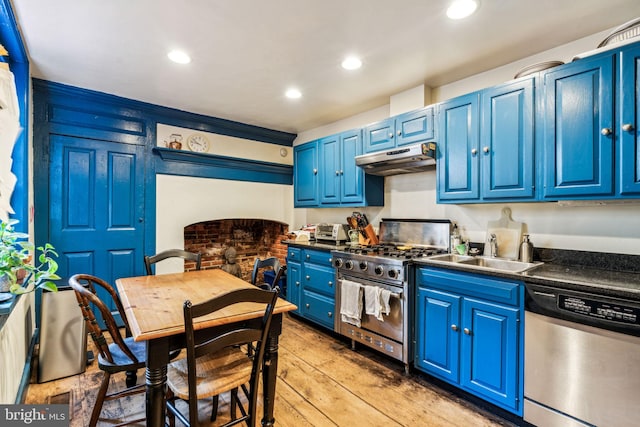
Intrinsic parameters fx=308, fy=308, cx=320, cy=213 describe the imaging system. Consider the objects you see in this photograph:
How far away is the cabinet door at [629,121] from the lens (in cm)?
167

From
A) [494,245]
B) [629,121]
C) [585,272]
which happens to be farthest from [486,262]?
[629,121]

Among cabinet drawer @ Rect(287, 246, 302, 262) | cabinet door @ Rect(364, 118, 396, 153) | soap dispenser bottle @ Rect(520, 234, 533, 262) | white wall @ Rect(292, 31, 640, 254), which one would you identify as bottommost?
cabinet drawer @ Rect(287, 246, 302, 262)

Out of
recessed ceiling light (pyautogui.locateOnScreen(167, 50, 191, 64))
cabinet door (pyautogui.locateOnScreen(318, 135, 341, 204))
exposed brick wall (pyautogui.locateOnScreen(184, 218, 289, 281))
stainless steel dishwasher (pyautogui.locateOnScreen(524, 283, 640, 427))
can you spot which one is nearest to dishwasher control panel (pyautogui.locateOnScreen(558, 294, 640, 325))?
stainless steel dishwasher (pyautogui.locateOnScreen(524, 283, 640, 427))

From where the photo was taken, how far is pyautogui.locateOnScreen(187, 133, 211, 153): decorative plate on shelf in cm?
377

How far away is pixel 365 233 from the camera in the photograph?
3463mm

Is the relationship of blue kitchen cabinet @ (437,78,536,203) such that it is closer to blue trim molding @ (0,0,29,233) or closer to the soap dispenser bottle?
the soap dispenser bottle

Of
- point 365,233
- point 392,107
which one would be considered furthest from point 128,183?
point 392,107

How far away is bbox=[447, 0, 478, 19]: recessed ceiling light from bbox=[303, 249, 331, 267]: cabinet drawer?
2.18 meters

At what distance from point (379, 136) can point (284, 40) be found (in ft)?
4.32

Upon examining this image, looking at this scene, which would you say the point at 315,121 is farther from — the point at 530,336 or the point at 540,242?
the point at 530,336

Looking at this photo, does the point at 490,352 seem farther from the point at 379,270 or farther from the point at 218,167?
the point at 218,167

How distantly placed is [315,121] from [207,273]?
2498 millimetres

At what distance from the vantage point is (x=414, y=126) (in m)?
2.79
